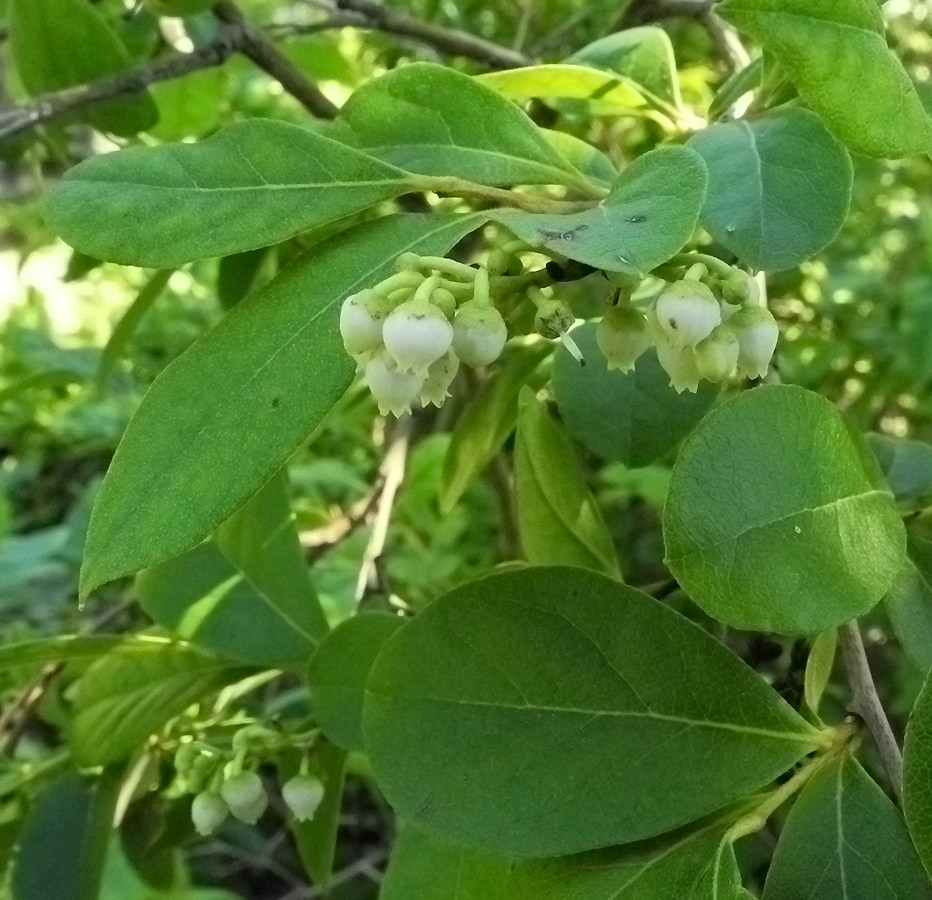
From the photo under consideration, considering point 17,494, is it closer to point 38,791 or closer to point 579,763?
point 38,791

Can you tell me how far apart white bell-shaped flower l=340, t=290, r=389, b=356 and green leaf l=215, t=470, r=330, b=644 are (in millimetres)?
310

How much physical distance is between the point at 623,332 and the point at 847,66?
0.43 ft

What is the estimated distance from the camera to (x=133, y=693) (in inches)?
27.6

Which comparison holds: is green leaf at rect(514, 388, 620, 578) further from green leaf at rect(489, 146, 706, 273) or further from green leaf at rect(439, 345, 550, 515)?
green leaf at rect(489, 146, 706, 273)

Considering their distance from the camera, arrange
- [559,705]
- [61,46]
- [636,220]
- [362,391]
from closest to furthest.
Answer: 1. [636,220]
2. [559,705]
3. [61,46]
4. [362,391]

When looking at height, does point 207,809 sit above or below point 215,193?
below

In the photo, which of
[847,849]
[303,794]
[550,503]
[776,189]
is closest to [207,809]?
[303,794]

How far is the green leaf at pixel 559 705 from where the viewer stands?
1.54 ft

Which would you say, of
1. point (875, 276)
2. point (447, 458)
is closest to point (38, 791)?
point (447, 458)

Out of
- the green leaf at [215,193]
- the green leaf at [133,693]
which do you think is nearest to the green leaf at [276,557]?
the green leaf at [133,693]

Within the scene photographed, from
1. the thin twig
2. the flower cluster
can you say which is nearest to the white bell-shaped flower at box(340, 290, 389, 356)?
the flower cluster

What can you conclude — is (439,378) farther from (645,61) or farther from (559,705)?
(645,61)

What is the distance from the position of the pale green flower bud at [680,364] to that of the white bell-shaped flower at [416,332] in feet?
0.31

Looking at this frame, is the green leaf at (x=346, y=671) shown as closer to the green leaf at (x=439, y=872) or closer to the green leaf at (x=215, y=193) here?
the green leaf at (x=439, y=872)
